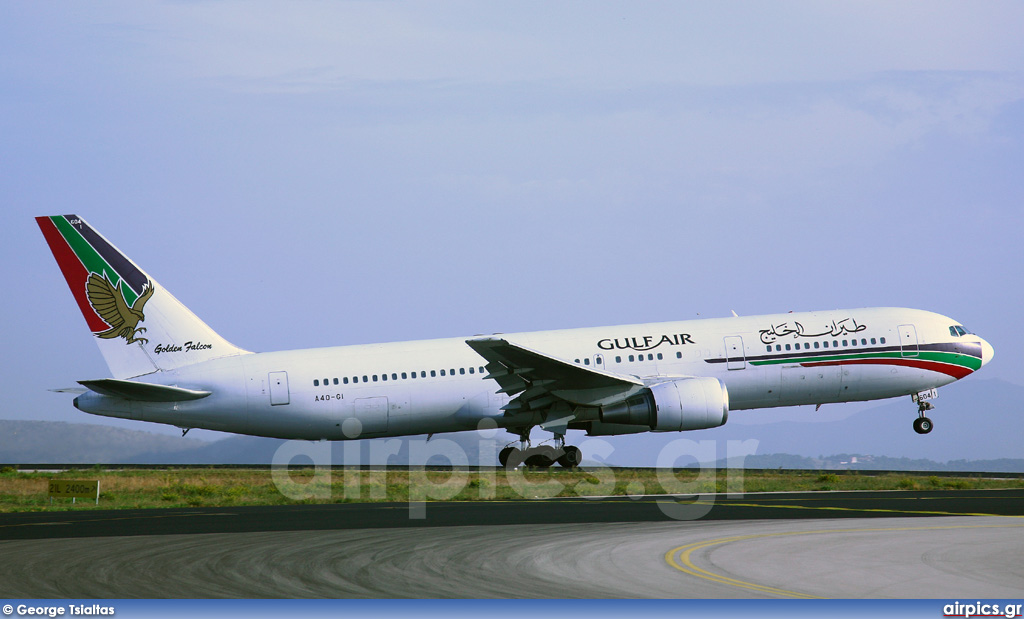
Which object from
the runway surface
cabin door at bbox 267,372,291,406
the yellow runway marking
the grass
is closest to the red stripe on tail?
the grass

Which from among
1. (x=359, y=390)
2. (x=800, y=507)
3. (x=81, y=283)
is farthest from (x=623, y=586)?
(x=81, y=283)

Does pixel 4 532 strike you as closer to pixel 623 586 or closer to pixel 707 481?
pixel 623 586

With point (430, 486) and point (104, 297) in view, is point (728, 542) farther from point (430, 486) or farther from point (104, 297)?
point (104, 297)

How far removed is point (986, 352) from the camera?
3766 cm

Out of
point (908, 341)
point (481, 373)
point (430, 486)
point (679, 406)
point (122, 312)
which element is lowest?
point (430, 486)

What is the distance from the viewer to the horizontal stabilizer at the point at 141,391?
105 ft

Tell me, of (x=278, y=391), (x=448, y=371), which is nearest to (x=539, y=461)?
(x=448, y=371)

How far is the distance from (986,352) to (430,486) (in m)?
20.7

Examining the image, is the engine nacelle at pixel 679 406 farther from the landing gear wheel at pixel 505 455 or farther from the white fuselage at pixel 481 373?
the landing gear wheel at pixel 505 455

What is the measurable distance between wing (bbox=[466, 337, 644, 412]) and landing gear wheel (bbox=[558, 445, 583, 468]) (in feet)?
6.39

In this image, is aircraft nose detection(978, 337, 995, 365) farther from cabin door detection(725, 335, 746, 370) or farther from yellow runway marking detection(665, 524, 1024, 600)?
Answer: yellow runway marking detection(665, 524, 1024, 600)

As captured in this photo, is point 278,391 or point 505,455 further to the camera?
point 505,455

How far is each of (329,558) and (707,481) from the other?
2370 centimetres

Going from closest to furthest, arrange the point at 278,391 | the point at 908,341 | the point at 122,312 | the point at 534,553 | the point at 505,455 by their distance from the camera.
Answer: the point at 534,553 → the point at 278,391 → the point at 122,312 → the point at 908,341 → the point at 505,455
